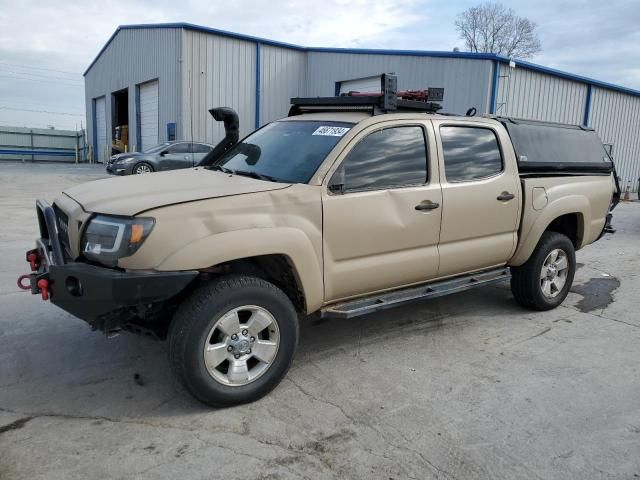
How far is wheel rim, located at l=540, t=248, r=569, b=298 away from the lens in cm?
530

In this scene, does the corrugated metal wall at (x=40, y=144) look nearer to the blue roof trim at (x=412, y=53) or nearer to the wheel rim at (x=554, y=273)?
the blue roof trim at (x=412, y=53)

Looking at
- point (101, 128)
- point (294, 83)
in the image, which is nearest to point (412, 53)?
point (294, 83)

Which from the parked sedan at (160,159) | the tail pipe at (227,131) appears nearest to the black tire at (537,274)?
the tail pipe at (227,131)

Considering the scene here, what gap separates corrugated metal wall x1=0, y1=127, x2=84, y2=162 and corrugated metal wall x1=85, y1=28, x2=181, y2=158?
5.07 metres

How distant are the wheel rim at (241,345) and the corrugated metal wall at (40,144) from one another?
36.0 m

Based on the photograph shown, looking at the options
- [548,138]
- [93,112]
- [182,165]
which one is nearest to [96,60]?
[93,112]

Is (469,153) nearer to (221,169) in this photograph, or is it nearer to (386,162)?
(386,162)

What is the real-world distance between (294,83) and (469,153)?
20.5m

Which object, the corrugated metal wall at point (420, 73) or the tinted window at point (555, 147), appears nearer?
the tinted window at point (555, 147)

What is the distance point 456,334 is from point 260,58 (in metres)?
20.1

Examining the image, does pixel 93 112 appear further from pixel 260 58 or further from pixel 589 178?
pixel 589 178

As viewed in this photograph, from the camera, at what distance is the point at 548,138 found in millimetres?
5316

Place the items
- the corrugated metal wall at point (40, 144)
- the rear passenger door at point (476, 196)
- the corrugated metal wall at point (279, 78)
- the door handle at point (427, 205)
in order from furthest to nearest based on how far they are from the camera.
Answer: the corrugated metal wall at point (40, 144)
the corrugated metal wall at point (279, 78)
the rear passenger door at point (476, 196)
the door handle at point (427, 205)

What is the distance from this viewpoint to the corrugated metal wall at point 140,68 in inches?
840
